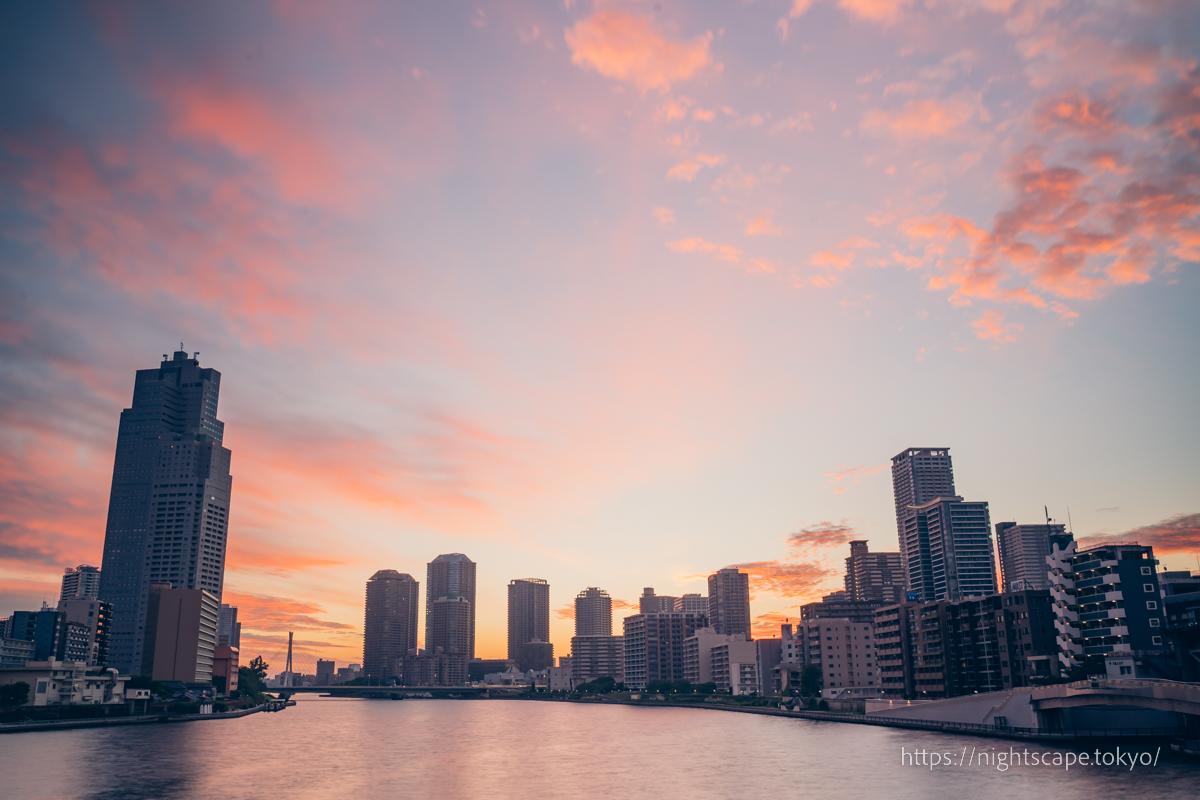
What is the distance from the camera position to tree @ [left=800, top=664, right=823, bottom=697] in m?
184

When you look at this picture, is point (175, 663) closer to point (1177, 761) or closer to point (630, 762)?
point (630, 762)

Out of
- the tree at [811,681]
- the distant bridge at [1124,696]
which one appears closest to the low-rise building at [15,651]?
the tree at [811,681]

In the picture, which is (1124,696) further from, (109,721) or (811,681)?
(109,721)

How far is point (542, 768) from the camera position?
284 feet

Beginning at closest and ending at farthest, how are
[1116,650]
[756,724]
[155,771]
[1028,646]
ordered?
[155,771], [1116,650], [1028,646], [756,724]

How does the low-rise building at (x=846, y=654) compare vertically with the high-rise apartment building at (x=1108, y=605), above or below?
below

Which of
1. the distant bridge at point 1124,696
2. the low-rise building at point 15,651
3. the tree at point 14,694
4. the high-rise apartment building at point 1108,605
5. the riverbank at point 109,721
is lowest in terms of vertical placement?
the riverbank at point 109,721

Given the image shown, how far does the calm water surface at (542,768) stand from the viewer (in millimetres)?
65375

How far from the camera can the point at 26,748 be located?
327 feet

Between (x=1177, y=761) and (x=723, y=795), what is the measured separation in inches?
1663

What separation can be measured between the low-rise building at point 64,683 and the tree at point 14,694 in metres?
1.99

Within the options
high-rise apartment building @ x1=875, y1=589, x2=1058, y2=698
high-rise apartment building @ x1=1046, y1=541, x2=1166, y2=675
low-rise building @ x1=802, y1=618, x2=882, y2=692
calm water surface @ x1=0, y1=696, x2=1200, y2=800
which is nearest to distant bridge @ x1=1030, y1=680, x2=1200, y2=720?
calm water surface @ x1=0, y1=696, x2=1200, y2=800

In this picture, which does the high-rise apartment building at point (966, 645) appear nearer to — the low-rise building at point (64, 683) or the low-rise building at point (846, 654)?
the low-rise building at point (846, 654)

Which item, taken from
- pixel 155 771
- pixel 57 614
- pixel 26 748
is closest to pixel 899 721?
pixel 155 771
